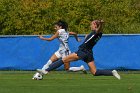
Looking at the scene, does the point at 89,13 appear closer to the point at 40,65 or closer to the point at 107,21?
the point at 107,21

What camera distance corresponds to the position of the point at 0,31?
113ft

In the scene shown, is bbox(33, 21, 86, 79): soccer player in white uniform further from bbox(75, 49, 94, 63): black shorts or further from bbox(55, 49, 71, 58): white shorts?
bbox(75, 49, 94, 63): black shorts

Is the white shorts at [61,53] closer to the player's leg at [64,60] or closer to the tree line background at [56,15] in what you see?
the player's leg at [64,60]

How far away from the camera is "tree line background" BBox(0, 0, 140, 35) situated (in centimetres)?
3353

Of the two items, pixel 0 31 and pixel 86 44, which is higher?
pixel 86 44

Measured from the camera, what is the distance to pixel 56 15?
34.1m

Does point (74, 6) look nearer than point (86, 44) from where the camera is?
No

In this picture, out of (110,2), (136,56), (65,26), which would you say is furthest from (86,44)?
(110,2)

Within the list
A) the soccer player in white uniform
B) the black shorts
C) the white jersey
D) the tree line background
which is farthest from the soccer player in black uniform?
the tree line background

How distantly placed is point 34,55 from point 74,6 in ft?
39.3

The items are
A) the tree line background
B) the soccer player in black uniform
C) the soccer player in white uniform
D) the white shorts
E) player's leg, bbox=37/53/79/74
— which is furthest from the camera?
the tree line background

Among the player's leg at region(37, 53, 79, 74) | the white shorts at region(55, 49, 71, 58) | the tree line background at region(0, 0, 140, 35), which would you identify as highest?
the player's leg at region(37, 53, 79, 74)

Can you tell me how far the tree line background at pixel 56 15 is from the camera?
33.5 metres

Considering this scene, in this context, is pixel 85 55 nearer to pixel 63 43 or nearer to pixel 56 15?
pixel 63 43
